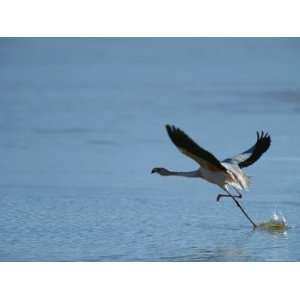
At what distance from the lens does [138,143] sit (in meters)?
10.5

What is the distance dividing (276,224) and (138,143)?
221cm

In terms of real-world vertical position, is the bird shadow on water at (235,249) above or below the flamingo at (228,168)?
below

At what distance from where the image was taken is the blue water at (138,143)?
27.7 feet

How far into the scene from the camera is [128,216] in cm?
904

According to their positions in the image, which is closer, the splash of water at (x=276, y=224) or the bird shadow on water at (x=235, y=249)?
the bird shadow on water at (x=235, y=249)

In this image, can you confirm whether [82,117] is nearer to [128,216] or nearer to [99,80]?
[99,80]

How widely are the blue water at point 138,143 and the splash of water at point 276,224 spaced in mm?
72

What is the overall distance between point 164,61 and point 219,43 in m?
0.85

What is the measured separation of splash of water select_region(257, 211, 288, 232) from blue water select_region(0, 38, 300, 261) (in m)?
0.07

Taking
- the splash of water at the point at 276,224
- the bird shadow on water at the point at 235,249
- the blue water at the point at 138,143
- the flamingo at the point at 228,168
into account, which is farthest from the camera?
the splash of water at the point at 276,224

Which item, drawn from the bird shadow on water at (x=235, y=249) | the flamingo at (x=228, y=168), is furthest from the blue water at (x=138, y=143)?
the flamingo at (x=228, y=168)

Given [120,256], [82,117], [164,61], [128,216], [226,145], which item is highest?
[164,61]

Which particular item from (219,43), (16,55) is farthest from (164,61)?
(16,55)

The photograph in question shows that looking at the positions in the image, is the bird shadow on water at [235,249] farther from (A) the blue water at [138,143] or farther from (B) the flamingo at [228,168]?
(B) the flamingo at [228,168]
